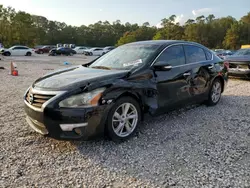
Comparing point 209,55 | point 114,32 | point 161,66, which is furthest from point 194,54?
point 114,32

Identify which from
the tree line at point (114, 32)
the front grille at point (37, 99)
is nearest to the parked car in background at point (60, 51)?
the tree line at point (114, 32)

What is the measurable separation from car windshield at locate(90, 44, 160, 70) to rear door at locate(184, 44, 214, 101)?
3.11 feet

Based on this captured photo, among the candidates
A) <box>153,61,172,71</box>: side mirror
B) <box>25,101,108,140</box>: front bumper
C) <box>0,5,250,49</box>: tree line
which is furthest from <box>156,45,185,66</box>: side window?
<box>0,5,250,49</box>: tree line

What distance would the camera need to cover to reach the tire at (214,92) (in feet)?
17.1

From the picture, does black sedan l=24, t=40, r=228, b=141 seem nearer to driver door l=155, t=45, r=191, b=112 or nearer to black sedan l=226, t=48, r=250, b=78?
driver door l=155, t=45, r=191, b=112

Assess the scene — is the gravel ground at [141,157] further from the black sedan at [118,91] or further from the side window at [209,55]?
the side window at [209,55]

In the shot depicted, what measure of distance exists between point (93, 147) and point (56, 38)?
89.9 meters

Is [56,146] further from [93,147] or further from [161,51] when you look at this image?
[161,51]

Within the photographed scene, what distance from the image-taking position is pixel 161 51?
3984 mm

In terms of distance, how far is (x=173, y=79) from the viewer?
4027 millimetres

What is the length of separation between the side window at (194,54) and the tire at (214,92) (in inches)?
28.2

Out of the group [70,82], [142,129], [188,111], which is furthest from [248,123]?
[70,82]

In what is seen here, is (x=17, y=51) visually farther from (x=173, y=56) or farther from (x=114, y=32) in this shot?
(x=114, y=32)

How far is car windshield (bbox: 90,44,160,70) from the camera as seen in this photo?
381cm
